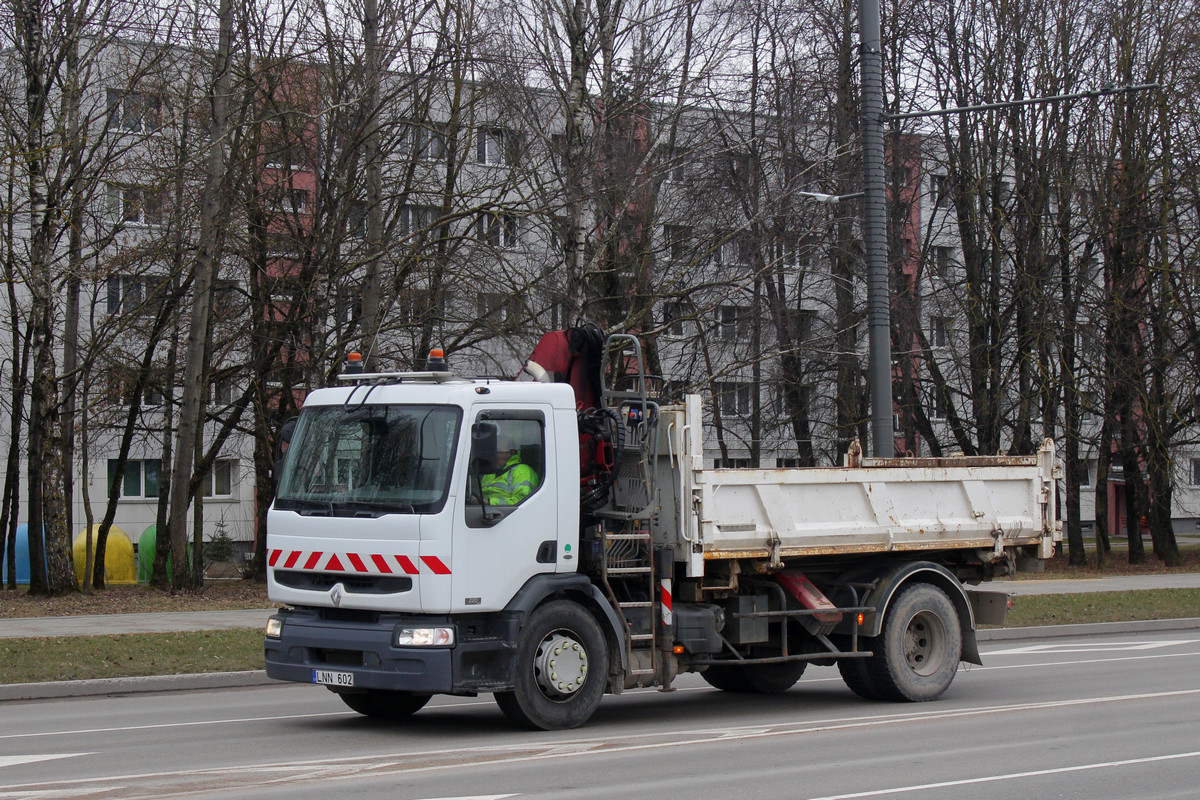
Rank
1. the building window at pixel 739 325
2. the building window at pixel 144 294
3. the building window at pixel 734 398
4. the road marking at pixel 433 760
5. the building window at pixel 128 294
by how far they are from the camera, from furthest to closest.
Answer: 1. the building window at pixel 734 398
2. the building window at pixel 739 325
3. the building window at pixel 128 294
4. the building window at pixel 144 294
5. the road marking at pixel 433 760

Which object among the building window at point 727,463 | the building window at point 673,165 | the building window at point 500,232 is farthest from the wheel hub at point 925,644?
the building window at point 500,232

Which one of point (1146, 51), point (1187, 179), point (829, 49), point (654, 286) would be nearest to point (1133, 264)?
point (1187, 179)

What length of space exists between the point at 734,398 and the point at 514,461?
91.8 feet

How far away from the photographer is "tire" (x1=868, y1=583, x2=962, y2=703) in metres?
11.9

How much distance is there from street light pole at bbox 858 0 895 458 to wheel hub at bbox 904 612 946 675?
3817 millimetres

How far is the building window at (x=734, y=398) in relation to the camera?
31172mm

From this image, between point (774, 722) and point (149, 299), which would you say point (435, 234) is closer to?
point (149, 299)

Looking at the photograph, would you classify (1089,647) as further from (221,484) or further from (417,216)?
(221,484)

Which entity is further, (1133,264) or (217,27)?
(1133,264)

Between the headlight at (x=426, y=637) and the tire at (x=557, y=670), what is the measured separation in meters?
0.54

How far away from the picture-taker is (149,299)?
80.1 ft

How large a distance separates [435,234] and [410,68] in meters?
3.21

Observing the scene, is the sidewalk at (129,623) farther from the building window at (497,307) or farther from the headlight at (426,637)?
the headlight at (426,637)

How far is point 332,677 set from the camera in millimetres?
9773
